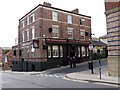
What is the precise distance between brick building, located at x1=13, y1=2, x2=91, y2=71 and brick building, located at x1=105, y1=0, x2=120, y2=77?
14.7 meters

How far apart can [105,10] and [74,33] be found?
18154 mm

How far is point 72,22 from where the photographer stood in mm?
36594

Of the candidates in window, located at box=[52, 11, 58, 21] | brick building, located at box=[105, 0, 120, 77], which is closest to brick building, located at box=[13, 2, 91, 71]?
window, located at box=[52, 11, 58, 21]

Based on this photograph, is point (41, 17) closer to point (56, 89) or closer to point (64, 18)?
point (64, 18)

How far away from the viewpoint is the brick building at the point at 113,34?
1700cm

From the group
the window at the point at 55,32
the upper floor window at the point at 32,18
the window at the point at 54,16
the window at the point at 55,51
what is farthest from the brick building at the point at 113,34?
the upper floor window at the point at 32,18

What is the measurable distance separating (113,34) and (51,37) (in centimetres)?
1610

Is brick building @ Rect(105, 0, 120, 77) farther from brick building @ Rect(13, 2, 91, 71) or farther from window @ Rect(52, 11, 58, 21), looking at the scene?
window @ Rect(52, 11, 58, 21)

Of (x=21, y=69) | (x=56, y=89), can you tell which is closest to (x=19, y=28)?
(x=21, y=69)

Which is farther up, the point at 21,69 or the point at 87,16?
the point at 87,16

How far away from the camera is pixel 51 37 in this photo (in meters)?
32.5

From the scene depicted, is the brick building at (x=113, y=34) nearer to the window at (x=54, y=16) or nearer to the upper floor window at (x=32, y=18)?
the window at (x=54, y=16)

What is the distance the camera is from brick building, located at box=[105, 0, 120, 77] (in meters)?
17.0

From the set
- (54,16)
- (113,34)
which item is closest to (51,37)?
(54,16)
